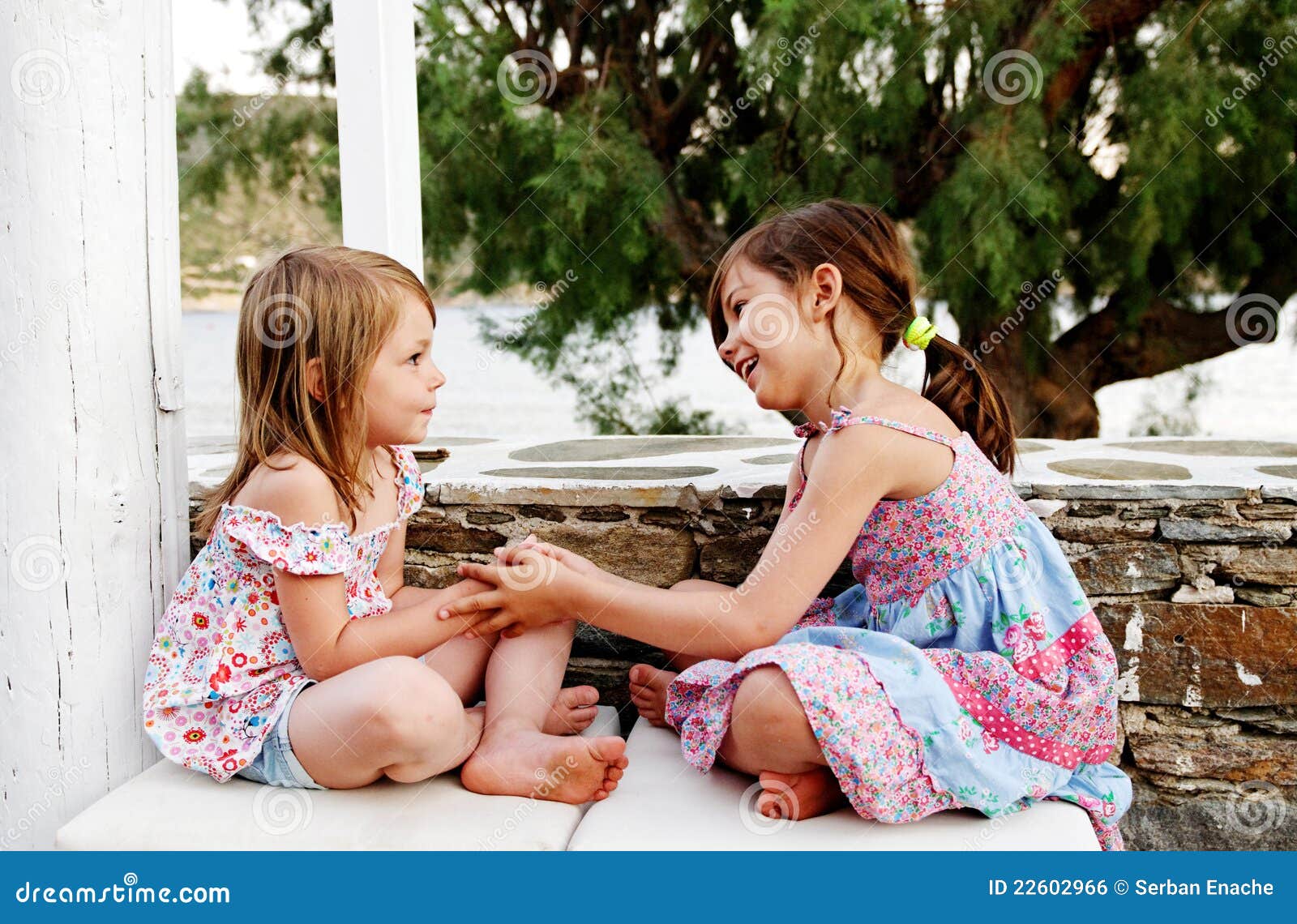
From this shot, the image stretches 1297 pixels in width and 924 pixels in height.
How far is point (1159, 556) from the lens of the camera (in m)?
1.99

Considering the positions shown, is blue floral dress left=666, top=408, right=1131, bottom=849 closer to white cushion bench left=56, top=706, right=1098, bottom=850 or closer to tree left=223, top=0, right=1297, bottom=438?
white cushion bench left=56, top=706, right=1098, bottom=850

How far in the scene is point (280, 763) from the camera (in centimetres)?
161

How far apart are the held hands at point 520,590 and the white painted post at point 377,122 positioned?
2.83 feet

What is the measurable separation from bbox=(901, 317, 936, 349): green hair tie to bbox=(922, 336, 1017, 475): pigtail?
7 centimetres

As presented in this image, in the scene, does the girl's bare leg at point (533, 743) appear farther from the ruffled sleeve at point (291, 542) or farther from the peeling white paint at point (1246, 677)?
the peeling white paint at point (1246, 677)

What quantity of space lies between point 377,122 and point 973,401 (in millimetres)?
1307

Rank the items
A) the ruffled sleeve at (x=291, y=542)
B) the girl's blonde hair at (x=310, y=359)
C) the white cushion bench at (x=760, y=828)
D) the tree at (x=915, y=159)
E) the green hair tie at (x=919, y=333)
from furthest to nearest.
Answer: the tree at (x=915, y=159)
the green hair tie at (x=919, y=333)
the girl's blonde hair at (x=310, y=359)
the ruffled sleeve at (x=291, y=542)
the white cushion bench at (x=760, y=828)

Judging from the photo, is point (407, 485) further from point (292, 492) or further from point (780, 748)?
point (780, 748)

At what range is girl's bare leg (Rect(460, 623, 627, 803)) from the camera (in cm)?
158

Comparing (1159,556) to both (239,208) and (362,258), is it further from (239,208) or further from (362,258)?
(239,208)

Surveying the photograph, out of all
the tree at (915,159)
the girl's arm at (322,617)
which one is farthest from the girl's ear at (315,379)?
the tree at (915,159)

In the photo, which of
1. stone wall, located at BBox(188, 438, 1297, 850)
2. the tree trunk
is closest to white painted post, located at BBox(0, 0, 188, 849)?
stone wall, located at BBox(188, 438, 1297, 850)

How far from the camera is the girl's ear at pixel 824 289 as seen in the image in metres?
1.74
